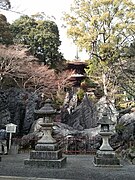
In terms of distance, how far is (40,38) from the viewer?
28.8 metres

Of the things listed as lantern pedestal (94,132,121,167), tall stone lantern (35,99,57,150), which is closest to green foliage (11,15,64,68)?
tall stone lantern (35,99,57,150)

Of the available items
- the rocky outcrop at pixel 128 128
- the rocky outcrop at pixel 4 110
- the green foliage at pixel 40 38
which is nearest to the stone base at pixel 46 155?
the rocky outcrop at pixel 128 128

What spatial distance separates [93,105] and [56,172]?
579 inches

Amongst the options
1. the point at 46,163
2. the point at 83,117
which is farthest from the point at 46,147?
the point at 83,117

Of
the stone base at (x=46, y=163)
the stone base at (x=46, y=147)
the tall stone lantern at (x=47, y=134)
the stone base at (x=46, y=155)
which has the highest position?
the tall stone lantern at (x=47, y=134)

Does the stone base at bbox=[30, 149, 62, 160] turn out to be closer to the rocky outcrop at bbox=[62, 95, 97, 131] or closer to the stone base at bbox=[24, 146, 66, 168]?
the stone base at bbox=[24, 146, 66, 168]

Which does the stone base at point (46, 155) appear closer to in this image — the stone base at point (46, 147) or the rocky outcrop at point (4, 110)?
the stone base at point (46, 147)

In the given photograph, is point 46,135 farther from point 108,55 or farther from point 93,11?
point 93,11

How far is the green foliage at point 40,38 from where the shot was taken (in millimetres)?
28953

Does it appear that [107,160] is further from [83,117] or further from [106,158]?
[83,117]

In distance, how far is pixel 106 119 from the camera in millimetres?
10961

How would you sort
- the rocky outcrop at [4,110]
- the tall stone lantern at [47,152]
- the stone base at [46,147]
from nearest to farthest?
the tall stone lantern at [47,152], the stone base at [46,147], the rocky outcrop at [4,110]

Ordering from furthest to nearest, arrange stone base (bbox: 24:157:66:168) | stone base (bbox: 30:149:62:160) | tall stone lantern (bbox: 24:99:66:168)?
1. stone base (bbox: 30:149:62:160)
2. tall stone lantern (bbox: 24:99:66:168)
3. stone base (bbox: 24:157:66:168)

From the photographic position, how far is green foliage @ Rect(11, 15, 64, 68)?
28953 millimetres
